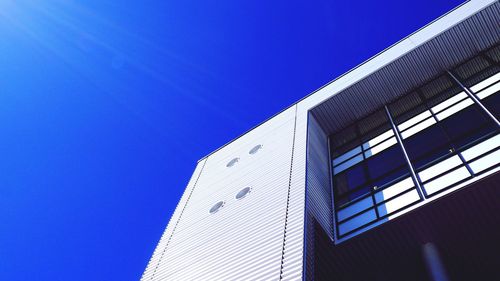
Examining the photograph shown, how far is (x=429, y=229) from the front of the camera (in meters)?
9.80

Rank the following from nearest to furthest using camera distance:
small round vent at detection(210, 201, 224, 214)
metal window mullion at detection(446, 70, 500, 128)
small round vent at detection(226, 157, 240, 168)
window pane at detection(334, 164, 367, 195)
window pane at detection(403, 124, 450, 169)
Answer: metal window mullion at detection(446, 70, 500, 128) → window pane at detection(403, 124, 450, 169) → window pane at detection(334, 164, 367, 195) → small round vent at detection(210, 201, 224, 214) → small round vent at detection(226, 157, 240, 168)

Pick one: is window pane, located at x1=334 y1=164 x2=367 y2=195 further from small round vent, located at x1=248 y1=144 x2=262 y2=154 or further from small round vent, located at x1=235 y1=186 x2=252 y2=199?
small round vent, located at x1=248 y1=144 x2=262 y2=154

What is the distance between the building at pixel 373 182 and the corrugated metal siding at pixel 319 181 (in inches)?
2.7

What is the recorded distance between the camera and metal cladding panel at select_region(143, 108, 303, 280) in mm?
9737

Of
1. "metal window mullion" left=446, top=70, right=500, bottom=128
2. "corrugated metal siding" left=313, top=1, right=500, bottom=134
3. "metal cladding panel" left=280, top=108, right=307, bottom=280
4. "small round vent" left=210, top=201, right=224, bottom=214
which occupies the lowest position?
"metal cladding panel" left=280, top=108, right=307, bottom=280

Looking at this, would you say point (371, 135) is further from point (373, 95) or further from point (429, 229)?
point (429, 229)

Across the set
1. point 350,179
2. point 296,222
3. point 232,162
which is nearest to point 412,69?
point 350,179

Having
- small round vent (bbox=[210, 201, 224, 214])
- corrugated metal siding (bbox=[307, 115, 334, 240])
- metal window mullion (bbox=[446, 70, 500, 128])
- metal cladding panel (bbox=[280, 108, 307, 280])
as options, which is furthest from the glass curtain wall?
small round vent (bbox=[210, 201, 224, 214])

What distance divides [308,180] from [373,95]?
7.13 metres

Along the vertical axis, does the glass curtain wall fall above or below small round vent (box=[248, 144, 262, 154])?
below

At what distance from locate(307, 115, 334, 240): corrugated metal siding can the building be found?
0.22ft

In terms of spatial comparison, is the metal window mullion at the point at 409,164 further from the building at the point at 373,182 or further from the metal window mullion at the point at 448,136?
the metal window mullion at the point at 448,136

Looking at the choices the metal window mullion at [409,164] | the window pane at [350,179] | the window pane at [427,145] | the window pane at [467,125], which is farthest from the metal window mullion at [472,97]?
the window pane at [350,179]

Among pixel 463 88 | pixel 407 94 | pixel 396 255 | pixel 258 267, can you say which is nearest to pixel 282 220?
pixel 258 267
